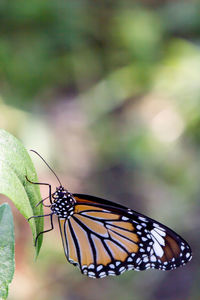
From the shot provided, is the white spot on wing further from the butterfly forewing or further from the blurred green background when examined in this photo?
the blurred green background

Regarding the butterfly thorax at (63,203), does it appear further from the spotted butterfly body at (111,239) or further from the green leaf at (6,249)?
the green leaf at (6,249)

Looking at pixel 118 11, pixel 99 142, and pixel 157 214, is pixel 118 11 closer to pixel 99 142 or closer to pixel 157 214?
pixel 99 142

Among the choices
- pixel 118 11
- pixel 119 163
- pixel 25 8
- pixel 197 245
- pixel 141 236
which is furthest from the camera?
pixel 118 11

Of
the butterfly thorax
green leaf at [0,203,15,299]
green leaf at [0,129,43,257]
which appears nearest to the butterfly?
the butterfly thorax

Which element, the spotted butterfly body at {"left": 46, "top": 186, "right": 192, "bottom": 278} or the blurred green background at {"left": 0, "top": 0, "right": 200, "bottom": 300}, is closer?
the spotted butterfly body at {"left": 46, "top": 186, "right": 192, "bottom": 278}

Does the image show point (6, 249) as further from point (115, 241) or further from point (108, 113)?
point (108, 113)

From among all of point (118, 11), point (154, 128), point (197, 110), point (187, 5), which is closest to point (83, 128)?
point (154, 128)
